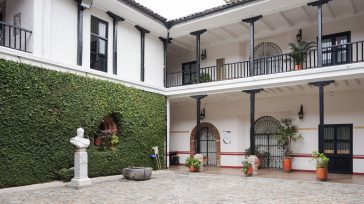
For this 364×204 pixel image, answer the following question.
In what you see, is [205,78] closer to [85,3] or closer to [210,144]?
[210,144]

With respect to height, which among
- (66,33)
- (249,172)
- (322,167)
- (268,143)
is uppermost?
(66,33)

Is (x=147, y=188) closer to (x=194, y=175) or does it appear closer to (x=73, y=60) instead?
(x=194, y=175)

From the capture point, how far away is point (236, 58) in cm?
1700

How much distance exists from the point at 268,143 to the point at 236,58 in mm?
4589

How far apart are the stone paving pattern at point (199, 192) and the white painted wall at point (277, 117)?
379 cm

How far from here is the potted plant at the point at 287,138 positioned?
14.7m

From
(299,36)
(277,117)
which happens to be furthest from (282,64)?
(277,117)

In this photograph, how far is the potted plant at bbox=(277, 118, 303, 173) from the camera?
579 inches

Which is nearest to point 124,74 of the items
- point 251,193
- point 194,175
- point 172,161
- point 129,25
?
point 129,25

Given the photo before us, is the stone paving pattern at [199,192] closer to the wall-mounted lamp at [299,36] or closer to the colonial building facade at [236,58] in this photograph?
the colonial building facade at [236,58]

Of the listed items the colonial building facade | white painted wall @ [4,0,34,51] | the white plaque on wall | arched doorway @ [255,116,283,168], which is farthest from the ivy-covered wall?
arched doorway @ [255,116,283,168]

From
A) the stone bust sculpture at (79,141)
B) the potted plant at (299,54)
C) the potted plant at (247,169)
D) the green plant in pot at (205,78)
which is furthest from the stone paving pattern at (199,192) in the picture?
the green plant in pot at (205,78)

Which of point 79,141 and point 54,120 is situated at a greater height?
point 54,120

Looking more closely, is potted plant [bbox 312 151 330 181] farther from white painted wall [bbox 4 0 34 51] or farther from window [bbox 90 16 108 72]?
white painted wall [bbox 4 0 34 51]
